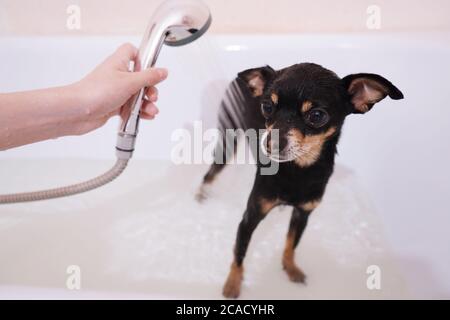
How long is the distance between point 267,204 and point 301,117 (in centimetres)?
19

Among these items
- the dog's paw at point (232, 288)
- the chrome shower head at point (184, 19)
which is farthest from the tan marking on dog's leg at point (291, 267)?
the chrome shower head at point (184, 19)

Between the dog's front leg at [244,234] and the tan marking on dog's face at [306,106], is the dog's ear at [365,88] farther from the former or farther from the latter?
the dog's front leg at [244,234]

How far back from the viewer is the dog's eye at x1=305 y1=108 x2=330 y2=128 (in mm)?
520

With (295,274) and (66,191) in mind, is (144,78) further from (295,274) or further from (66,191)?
(295,274)

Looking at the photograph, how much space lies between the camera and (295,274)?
0.85m

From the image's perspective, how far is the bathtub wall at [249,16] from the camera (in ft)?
3.13

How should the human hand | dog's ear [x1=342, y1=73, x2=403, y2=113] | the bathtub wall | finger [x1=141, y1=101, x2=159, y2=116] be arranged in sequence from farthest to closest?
the bathtub wall < finger [x1=141, y1=101, x2=159, y2=116] < the human hand < dog's ear [x1=342, y1=73, x2=403, y2=113]

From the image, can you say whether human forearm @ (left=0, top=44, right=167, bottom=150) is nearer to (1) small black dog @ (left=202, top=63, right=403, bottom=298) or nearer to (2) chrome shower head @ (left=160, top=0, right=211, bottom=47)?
(2) chrome shower head @ (left=160, top=0, right=211, bottom=47)

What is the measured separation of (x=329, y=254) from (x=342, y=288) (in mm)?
92

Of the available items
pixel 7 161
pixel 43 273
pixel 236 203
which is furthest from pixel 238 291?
pixel 7 161

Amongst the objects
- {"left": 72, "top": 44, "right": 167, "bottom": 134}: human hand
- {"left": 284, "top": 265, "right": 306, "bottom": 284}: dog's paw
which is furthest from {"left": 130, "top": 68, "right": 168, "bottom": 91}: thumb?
{"left": 284, "top": 265, "right": 306, "bottom": 284}: dog's paw

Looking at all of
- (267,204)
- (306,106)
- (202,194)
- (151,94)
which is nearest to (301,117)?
(306,106)

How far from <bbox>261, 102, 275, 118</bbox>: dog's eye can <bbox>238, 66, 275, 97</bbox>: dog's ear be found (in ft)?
0.07
